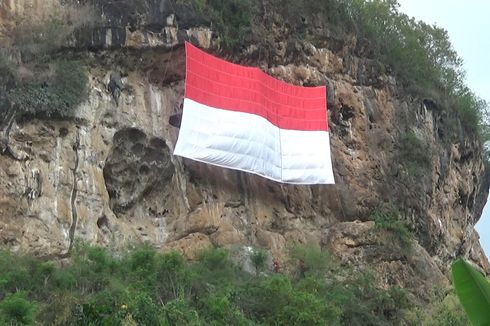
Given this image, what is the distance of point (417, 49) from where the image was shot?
2331 centimetres

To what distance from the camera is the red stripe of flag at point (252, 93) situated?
53.9 ft

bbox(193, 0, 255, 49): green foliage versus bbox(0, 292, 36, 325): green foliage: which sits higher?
bbox(193, 0, 255, 49): green foliage

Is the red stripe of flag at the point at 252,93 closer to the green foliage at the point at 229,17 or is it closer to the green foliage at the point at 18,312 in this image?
the green foliage at the point at 229,17

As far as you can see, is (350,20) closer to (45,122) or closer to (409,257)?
(409,257)

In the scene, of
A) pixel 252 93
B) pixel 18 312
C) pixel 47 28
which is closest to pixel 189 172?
pixel 252 93

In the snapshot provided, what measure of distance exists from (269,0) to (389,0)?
20.0 ft

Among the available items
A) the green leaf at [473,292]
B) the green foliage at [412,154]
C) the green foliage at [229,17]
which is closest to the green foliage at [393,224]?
the green foliage at [412,154]

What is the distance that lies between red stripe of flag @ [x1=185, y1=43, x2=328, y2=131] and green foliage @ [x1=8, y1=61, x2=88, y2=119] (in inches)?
77.5

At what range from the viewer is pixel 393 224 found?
A: 18375mm

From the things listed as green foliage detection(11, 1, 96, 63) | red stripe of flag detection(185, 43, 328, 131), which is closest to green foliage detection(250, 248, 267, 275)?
red stripe of flag detection(185, 43, 328, 131)

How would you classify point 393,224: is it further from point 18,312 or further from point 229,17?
point 18,312

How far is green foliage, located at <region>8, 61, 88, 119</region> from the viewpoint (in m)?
14.8

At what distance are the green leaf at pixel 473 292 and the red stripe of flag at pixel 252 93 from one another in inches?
452

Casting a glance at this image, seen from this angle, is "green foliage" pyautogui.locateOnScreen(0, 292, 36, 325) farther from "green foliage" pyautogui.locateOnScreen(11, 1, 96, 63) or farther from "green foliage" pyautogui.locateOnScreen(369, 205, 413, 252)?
"green foliage" pyautogui.locateOnScreen(369, 205, 413, 252)
